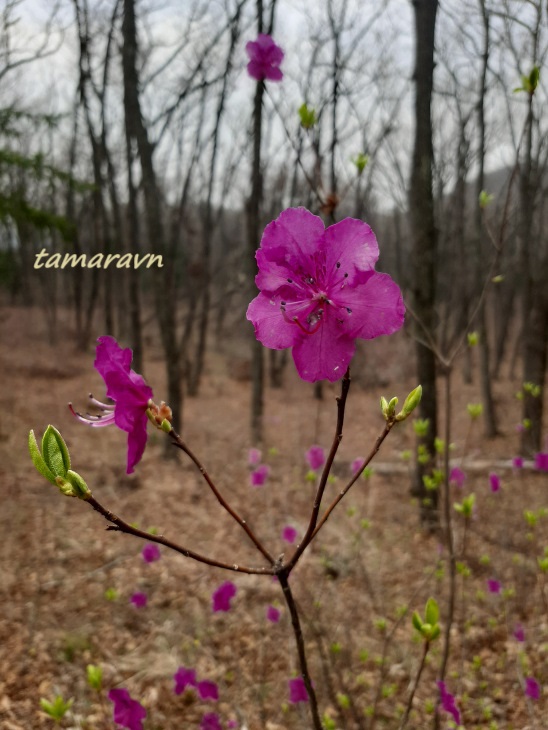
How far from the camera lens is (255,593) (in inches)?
159

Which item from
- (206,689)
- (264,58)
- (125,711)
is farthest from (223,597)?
(264,58)

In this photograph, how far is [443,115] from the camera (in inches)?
325

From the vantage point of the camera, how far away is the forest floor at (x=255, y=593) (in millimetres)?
2859

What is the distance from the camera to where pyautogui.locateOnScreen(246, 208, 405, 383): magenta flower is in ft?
2.45

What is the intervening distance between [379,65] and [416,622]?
1079cm

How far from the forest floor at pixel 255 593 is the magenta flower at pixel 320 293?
1.63 metres

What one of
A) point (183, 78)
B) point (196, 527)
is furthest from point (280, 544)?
point (183, 78)

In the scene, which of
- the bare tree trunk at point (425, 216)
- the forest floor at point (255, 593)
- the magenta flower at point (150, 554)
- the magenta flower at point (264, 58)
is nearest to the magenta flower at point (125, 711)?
the forest floor at point (255, 593)

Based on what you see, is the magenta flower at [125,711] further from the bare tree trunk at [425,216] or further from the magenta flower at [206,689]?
the bare tree trunk at [425,216]

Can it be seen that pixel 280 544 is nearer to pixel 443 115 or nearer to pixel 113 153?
pixel 443 115

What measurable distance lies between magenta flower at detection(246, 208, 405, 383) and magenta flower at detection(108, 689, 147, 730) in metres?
1.73

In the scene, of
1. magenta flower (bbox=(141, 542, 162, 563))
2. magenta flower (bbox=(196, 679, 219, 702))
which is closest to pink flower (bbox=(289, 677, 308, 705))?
magenta flower (bbox=(196, 679, 219, 702))

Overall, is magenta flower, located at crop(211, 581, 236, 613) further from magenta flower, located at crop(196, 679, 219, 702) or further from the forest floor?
the forest floor

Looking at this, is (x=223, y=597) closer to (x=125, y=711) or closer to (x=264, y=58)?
(x=125, y=711)
